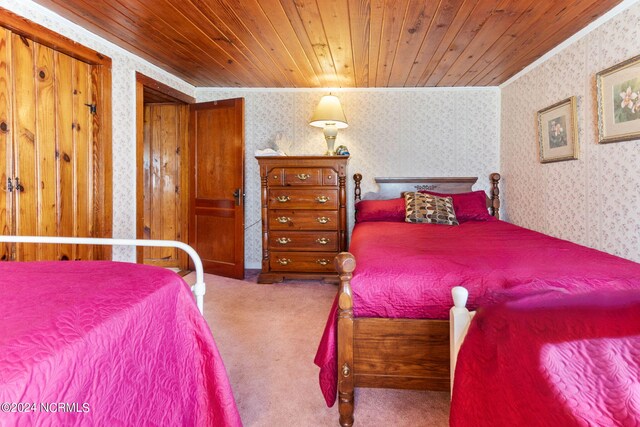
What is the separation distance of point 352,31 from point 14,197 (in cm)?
241

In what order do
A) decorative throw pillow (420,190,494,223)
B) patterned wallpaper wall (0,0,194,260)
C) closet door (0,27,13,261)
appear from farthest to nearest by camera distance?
decorative throw pillow (420,190,494,223), patterned wallpaper wall (0,0,194,260), closet door (0,27,13,261)

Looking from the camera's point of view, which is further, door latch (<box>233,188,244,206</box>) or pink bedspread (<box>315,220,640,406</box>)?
door latch (<box>233,188,244,206</box>)

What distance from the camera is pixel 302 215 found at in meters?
3.48

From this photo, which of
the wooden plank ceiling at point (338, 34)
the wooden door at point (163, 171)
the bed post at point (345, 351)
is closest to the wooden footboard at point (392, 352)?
the bed post at point (345, 351)

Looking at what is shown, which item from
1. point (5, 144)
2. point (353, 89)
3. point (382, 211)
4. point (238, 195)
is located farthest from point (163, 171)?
point (382, 211)

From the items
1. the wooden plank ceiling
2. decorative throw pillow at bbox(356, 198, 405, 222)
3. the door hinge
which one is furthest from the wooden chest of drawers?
the door hinge

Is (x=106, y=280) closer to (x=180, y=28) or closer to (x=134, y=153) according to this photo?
(x=180, y=28)

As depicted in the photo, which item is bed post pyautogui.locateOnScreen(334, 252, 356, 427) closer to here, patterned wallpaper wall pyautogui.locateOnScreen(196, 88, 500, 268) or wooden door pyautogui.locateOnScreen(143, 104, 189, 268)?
patterned wallpaper wall pyautogui.locateOnScreen(196, 88, 500, 268)

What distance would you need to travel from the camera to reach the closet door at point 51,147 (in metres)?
2.13

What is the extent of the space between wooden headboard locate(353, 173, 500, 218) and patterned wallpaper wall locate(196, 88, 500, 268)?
5.6 inches

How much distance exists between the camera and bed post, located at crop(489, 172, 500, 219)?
3.68 m

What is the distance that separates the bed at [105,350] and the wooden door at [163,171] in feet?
9.75

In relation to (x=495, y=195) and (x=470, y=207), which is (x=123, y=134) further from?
(x=495, y=195)

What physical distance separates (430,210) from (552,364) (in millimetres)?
2463
